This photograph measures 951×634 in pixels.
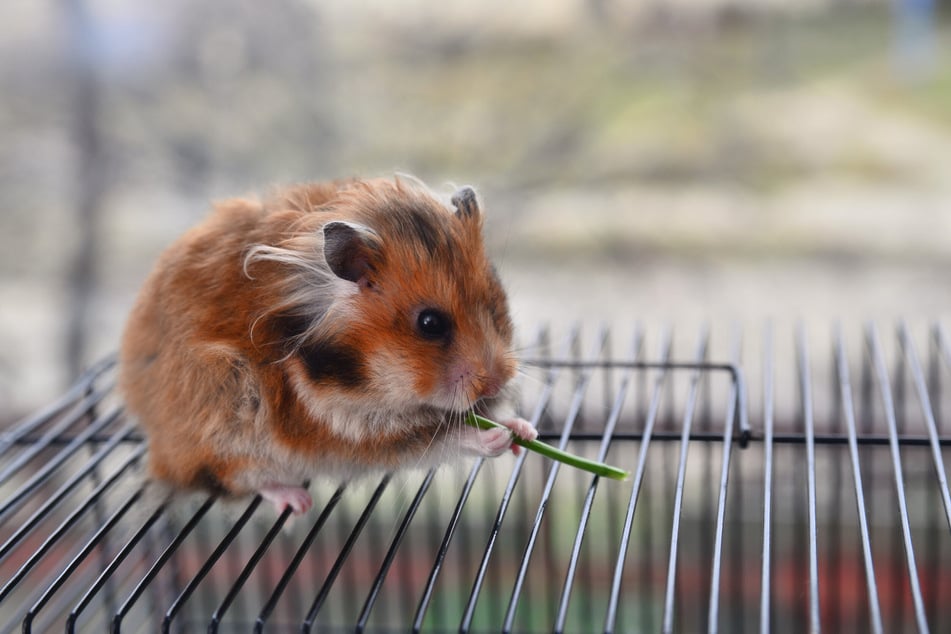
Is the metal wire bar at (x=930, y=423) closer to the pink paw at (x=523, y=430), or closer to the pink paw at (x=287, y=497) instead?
the pink paw at (x=523, y=430)

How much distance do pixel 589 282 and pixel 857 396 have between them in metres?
0.82

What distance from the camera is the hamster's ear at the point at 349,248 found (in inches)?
42.3

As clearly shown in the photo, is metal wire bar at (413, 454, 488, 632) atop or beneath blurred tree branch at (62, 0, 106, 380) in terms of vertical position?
beneath

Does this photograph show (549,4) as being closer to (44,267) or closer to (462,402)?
(44,267)

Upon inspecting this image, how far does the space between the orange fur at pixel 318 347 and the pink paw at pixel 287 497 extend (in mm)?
14

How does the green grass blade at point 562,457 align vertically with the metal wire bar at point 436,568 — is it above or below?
above

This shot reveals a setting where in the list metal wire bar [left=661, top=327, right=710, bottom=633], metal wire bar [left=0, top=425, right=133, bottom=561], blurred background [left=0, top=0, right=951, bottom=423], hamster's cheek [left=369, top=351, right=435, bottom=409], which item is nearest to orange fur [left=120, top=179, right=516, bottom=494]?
hamster's cheek [left=369, top=351, right=435, bottom=409]

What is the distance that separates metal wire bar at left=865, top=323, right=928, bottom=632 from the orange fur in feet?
1.39

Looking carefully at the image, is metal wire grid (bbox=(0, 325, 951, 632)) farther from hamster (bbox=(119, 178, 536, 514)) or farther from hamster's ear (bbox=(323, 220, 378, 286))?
hamster's ear (bbox=(323, 220, 378, 286))

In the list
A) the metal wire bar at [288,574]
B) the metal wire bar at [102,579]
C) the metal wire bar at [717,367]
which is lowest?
the metal wire bar at [102,579]

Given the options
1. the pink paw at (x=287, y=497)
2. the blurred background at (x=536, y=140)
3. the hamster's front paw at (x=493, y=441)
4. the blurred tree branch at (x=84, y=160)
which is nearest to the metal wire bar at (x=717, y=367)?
the hamster's front paw at (x=493, y=441)

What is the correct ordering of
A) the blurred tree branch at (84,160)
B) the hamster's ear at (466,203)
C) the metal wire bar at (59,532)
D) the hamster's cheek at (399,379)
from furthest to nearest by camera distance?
the blurred tree branch at (84,160) → the hamster's ear at (466,203) → the hamster's cheek at (399,379) → the metal wire bar at (59,532)

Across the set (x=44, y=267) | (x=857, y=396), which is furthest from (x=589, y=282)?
(x=44, y=267)

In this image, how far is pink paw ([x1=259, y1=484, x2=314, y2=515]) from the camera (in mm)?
1180
